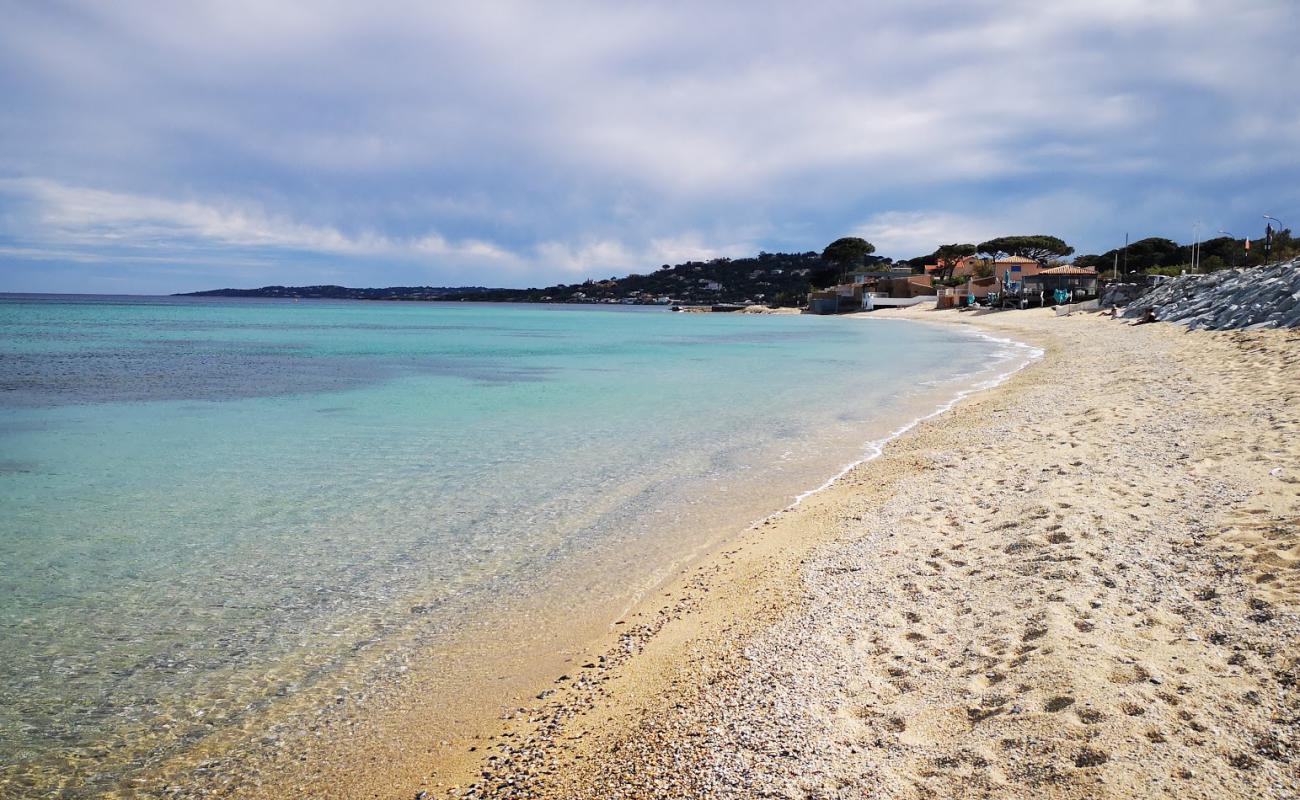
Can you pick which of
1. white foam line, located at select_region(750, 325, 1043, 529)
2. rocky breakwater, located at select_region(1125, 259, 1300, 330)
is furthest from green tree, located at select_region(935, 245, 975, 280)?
white foam line, located at select_region(750, 325, 1043, 529)

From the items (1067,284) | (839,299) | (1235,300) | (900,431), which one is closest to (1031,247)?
(839,299)

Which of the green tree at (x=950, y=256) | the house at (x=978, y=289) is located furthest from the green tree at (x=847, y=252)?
the house at (x=978, y=289)

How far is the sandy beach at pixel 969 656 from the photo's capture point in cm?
304

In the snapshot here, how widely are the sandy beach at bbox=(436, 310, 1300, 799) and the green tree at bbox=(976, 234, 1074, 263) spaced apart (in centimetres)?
9607

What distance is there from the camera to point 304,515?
8.31m

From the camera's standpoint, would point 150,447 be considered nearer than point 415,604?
No

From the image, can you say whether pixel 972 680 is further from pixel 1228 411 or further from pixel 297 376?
pixel 297 376

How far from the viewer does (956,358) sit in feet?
91.9

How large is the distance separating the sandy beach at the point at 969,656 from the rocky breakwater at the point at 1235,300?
17.2 m

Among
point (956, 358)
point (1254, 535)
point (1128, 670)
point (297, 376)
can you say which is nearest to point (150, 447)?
point (297, 376)

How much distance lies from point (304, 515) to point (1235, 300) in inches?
1236

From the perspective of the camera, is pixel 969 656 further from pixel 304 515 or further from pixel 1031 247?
pixel 1031 247

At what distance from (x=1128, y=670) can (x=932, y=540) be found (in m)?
2.58

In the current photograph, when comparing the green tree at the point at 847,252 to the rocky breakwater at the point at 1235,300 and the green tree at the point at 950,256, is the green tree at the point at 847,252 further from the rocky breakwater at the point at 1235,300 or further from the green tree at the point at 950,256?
the rocky breakwater at the point at 1235,300
